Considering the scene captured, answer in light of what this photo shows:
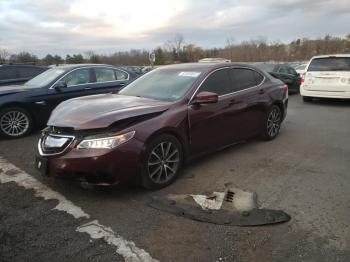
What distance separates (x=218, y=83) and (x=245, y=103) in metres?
0.69

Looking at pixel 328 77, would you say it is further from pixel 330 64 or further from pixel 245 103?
pixel 245 103

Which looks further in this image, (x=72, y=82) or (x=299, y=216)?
(x=72, y=82)

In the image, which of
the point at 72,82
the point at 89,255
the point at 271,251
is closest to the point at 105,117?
the point at 89,255

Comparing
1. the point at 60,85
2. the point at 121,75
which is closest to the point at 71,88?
the point at 60,85

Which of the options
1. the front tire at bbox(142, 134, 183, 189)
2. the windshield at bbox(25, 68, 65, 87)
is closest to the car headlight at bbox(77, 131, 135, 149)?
the front tire at bbox(142, 134, 183, 189)

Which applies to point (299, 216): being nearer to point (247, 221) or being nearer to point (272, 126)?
point (247, 221)

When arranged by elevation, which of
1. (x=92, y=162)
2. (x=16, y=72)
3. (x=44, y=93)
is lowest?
(x=92, y=162)

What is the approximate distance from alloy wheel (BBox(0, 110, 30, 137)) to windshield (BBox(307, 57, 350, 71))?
900cm

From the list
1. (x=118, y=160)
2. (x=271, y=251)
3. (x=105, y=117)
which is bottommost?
(x=271, y=251)

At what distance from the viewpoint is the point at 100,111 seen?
4422mm

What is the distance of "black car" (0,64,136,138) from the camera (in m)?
7.60

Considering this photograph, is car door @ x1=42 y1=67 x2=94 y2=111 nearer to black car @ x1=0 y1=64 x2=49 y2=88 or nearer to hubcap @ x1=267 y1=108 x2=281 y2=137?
black car @ x1=0 y1=64 x2=49 y2=88

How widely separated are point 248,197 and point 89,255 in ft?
6.59

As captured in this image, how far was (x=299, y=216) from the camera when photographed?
380cm
